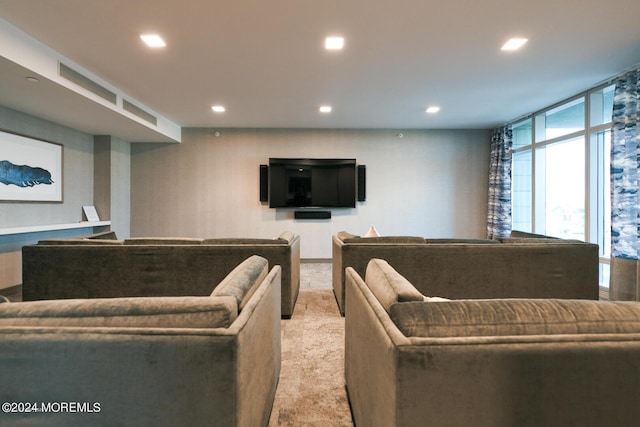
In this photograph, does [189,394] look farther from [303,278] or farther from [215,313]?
[303,278]

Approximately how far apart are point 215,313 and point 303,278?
12.7ft

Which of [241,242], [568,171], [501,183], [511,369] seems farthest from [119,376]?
[501,183]

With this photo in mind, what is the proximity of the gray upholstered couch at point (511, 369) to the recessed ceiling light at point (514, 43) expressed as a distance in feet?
9.29

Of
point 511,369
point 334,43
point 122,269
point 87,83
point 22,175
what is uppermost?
point 334,43

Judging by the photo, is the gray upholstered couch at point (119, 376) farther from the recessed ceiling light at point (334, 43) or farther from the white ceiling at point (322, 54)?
the recessed ceiling light at point (334, 43)

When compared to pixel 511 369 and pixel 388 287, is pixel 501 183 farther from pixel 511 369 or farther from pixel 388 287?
pixel 511 369

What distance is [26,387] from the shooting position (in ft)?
3.09

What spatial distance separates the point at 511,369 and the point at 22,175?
224 inches

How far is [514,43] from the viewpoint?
2943mm

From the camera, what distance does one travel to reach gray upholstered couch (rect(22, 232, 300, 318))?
9.68 ft

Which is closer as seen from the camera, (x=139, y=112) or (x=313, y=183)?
(x=139, y=112)

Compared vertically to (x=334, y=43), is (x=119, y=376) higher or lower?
lower

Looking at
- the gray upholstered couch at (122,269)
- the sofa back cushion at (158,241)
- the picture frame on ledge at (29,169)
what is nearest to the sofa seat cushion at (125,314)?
the gray upholstered couch at (122,269)

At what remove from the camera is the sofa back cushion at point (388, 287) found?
1087 mm
